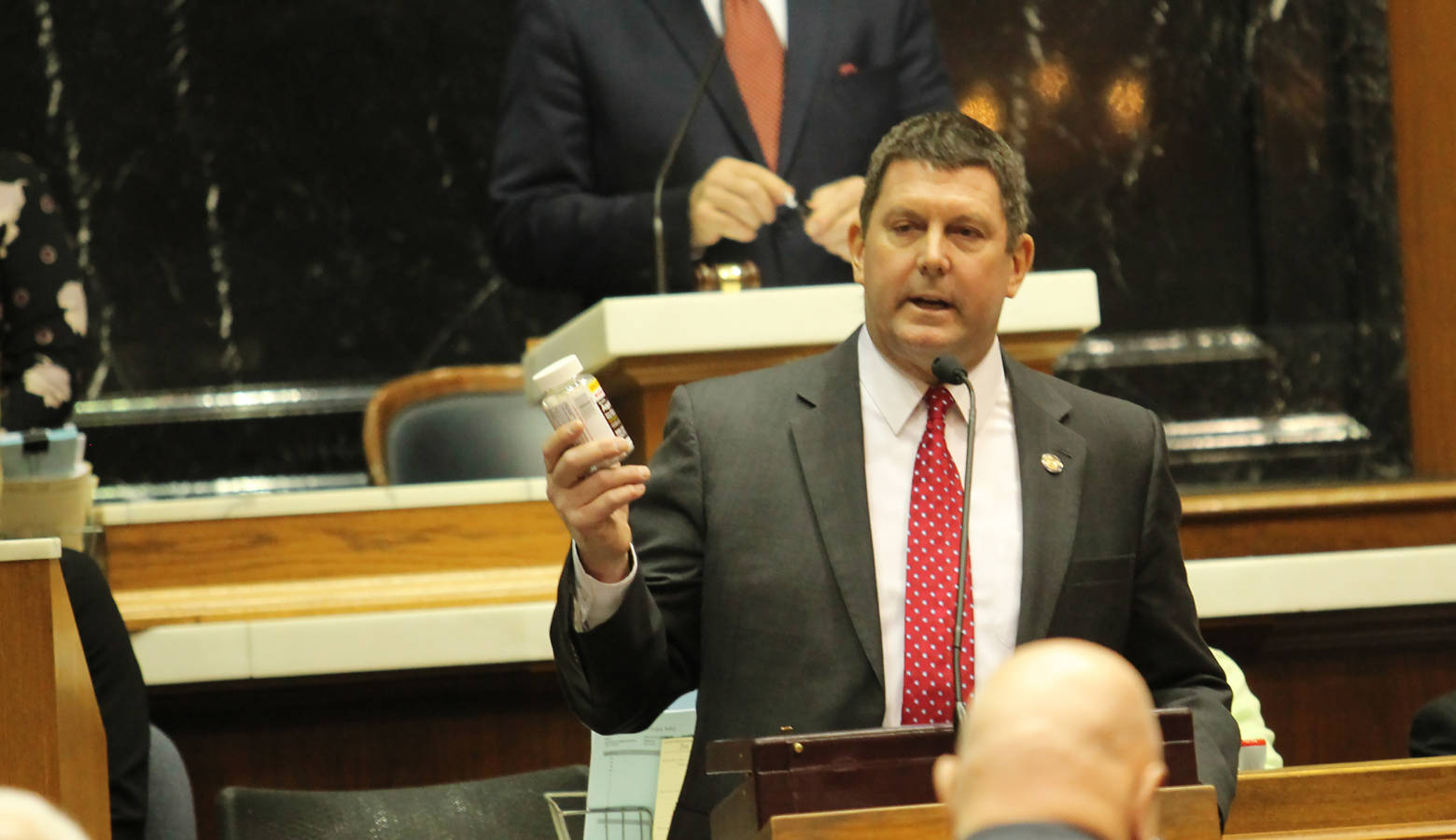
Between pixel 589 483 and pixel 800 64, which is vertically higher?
pixel 800 64

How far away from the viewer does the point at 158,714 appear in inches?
114

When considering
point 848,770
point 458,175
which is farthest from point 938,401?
point 458,175

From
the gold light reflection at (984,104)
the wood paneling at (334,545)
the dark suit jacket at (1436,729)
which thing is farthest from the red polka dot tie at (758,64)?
the gold light reflection at (984,104)

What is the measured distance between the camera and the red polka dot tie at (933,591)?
1.96 metres

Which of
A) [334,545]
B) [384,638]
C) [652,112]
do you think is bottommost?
[384,638]

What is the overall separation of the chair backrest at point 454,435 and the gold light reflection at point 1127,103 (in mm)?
2306

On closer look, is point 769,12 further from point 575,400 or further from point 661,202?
point 575,400

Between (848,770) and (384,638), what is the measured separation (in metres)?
1.40

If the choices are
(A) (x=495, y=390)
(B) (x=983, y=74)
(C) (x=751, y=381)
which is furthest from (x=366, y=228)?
(C) (x=751, y=381)

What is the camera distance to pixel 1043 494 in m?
2.07

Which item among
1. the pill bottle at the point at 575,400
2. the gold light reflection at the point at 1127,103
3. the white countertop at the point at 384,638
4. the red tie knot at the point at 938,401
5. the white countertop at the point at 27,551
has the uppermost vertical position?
the gold light reflection at the point at 1127,103

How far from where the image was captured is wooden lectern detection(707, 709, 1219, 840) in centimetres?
150

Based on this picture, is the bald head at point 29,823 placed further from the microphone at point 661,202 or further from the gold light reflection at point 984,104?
the gold light reflection at point 984,104

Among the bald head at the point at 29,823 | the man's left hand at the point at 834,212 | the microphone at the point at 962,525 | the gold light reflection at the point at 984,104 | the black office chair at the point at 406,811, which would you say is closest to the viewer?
the bald head at the point at 29,823
